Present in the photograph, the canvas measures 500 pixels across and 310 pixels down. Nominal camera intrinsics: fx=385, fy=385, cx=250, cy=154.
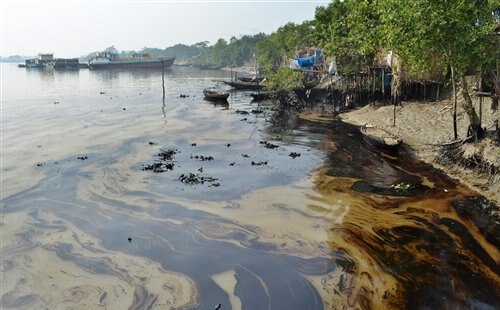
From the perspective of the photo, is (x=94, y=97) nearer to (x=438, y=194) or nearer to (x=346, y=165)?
(x=346, y=165)

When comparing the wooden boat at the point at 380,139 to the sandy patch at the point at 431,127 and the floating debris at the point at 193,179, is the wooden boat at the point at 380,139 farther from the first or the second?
the floating debris at the point at 193,179

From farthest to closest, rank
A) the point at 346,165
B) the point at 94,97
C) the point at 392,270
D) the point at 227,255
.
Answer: the point at 94,97, the point at 346,165, the point at 227,255, the point at 392,270

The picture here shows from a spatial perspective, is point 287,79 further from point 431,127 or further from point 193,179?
point 193,179

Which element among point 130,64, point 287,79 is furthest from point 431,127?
point 130,64

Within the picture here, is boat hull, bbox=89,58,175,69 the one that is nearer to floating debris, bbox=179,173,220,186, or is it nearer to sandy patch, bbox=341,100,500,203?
sandy patch, bbox=341,100,500,203

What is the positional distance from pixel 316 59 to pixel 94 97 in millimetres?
30815

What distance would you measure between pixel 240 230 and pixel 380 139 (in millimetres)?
12198

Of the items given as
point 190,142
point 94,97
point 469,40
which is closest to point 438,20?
point 469,40

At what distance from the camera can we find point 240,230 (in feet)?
43.0

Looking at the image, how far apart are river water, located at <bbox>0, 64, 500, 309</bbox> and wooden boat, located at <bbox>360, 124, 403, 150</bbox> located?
670mm

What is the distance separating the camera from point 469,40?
50.4ft

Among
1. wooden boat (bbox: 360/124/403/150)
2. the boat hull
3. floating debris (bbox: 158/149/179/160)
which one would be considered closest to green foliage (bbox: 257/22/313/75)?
wooden boat (bbox: 360/124/403/150)

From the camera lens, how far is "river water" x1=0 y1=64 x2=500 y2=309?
977 centimetres

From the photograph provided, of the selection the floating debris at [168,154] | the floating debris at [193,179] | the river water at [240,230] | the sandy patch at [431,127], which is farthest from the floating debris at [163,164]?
the sandy patch at [431,127]
